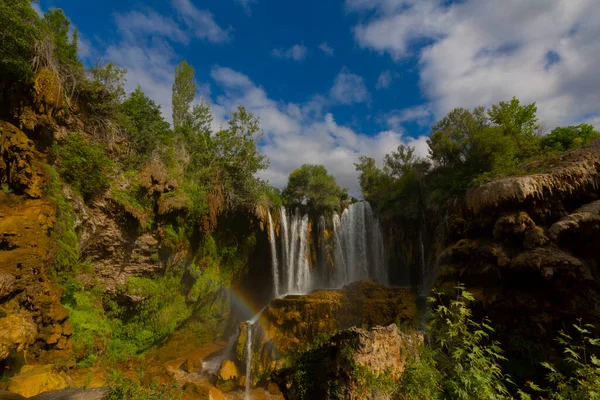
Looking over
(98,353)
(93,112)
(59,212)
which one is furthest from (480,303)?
(93,112)

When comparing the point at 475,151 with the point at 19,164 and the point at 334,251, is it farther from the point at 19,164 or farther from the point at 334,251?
the point at 19,164

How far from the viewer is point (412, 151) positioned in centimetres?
3912

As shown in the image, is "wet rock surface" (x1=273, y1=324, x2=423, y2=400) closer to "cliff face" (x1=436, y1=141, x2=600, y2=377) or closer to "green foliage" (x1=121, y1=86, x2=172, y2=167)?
"cliff face" (x1=436, y1=141, x2=600, y2=377)

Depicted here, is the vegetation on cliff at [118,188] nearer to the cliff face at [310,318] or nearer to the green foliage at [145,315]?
the green foliage at [145,315]

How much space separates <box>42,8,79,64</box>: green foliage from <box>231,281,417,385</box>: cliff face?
1586 centimetres

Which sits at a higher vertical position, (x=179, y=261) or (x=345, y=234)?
(x=345, y=234)

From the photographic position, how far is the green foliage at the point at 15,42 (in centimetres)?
881

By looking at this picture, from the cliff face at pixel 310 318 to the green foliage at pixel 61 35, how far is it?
15.9 m

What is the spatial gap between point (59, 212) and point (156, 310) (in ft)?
22.5

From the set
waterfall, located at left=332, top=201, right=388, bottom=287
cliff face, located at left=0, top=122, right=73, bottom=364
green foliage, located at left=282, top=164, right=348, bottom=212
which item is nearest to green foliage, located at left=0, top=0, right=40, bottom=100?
cliff face, located at left=0, top=122, right=73, bottom=364

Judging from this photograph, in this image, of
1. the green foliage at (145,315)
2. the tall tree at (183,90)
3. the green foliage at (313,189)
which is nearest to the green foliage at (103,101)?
the green foliage at (145,315)

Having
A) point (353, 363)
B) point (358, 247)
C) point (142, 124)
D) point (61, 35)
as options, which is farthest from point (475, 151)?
point (61, 35)

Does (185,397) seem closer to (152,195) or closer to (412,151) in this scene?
(152,195)

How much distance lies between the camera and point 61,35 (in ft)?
46.4
